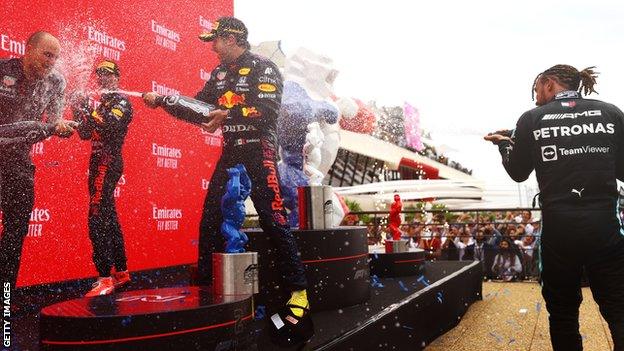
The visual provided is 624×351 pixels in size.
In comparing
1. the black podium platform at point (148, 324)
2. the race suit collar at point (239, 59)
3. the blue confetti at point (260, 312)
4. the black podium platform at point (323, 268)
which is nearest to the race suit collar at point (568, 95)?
the black podium platform at point (323, 268)

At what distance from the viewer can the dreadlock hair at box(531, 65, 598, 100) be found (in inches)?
96.0

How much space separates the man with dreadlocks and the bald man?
7.59ft

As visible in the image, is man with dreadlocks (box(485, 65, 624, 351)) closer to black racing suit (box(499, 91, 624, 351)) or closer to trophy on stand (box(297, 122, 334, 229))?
black racing suit (box(499, 91, 624, 351))

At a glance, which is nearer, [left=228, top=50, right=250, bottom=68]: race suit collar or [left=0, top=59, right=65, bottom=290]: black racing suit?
[left=0, top=59, right=65, bottom=290]: black racing suit

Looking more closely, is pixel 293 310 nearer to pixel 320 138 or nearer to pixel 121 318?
pixel 121 318

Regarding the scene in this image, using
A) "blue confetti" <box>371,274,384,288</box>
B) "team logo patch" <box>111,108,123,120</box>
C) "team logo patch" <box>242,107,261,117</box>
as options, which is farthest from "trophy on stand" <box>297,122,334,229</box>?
"team logo patch" <box>111,108,123,120</box>

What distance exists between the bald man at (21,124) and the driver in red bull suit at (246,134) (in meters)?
0.65

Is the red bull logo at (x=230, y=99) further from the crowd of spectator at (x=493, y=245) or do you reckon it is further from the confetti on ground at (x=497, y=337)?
the crowd of spectator at (x=493, y=245)

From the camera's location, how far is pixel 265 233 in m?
2.83

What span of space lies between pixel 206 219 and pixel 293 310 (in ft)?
3.28

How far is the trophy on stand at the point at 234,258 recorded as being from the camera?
198 centimetres

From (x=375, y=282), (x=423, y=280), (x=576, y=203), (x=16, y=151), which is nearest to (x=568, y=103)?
(x=576, y=203)

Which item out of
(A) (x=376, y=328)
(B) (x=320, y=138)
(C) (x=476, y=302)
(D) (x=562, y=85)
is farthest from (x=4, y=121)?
(C) (x=476, y=302)

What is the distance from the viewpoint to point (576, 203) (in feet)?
7.24
